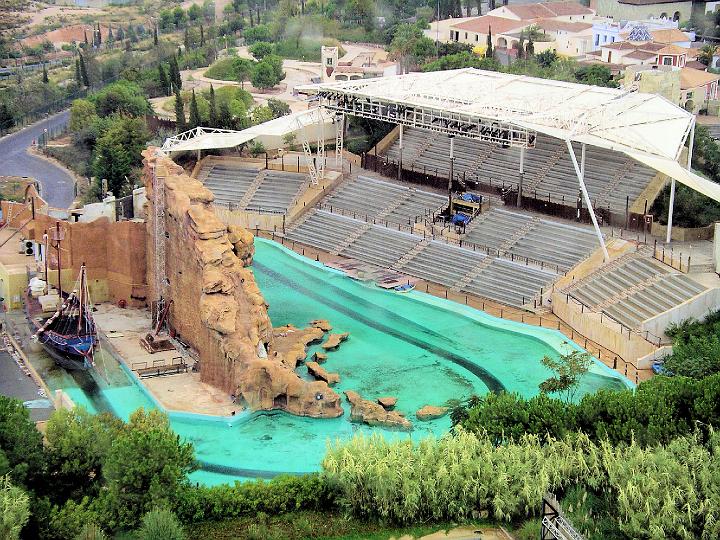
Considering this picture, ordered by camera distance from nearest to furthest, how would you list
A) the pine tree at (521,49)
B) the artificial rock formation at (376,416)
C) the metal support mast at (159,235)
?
the artificial rock formation at (376,416) < the metal support mast at (159,235) < the pine tree at (521,49)

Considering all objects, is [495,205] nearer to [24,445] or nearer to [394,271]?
[394,271]

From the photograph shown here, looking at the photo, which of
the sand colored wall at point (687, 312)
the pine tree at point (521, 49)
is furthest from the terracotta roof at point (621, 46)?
the sand colored wall at point (687, 312)

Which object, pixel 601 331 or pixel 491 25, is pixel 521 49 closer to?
pixel 491 25

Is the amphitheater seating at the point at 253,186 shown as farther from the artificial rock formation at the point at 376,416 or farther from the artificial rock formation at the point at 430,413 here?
the artificial rock formation at the point at 430,413

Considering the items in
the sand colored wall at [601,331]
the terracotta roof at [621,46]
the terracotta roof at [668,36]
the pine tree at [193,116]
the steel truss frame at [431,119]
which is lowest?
the sand colored wall at [601,331]

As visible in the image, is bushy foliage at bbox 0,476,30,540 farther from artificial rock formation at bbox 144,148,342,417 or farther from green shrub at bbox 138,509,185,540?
artificial rock formation at bbox 144,148,342,417

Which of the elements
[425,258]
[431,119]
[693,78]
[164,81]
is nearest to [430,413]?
[425,258]

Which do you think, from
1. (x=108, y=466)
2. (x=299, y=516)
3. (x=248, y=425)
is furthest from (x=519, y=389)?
(x=108, y=466)

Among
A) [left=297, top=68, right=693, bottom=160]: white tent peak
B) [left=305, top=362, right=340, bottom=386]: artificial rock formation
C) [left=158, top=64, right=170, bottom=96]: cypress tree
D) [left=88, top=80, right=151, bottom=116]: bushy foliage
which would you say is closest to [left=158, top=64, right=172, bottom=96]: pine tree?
[left=158, top=64, right=170, bottom=96]: cypress tree
